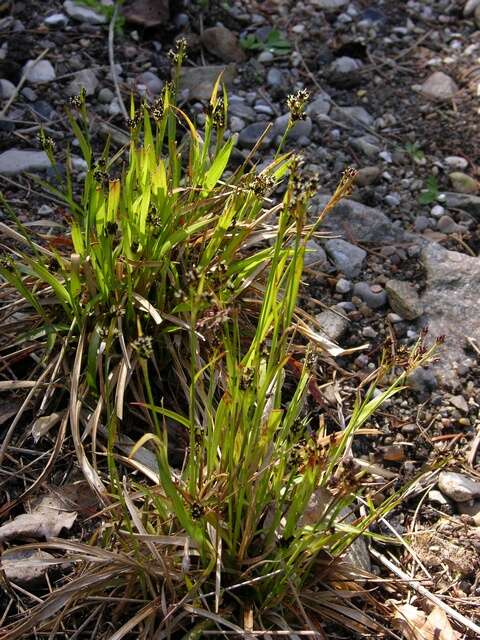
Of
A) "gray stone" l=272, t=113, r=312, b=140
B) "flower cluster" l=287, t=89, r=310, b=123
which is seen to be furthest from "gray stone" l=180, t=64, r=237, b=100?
"flower cluster" l=287, t=89, r=310, b=123

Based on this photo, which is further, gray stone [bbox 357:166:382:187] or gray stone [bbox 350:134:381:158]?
gray stone [bbox 350:134:381:158]

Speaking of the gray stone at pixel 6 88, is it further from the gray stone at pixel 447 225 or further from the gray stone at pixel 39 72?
the gray stone at pixel 447 225

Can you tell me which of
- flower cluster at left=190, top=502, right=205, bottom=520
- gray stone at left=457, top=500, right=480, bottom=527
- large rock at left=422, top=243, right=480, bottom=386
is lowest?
gray stone at left=457, top=500, right=480, bottom=527

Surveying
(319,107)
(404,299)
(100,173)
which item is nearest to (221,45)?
(319,107)

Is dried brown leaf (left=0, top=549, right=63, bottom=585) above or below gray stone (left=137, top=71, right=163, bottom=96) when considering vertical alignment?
below

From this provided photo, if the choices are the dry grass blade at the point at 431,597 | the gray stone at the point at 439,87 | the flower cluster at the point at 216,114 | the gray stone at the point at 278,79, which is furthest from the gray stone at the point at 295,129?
the dry grass blade at the point at 431,597

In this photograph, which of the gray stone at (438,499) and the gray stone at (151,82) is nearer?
the gray stone at (438,499)

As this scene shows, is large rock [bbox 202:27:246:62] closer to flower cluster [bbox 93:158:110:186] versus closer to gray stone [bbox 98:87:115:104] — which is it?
gray stone [bbox 98:87:115:104]
